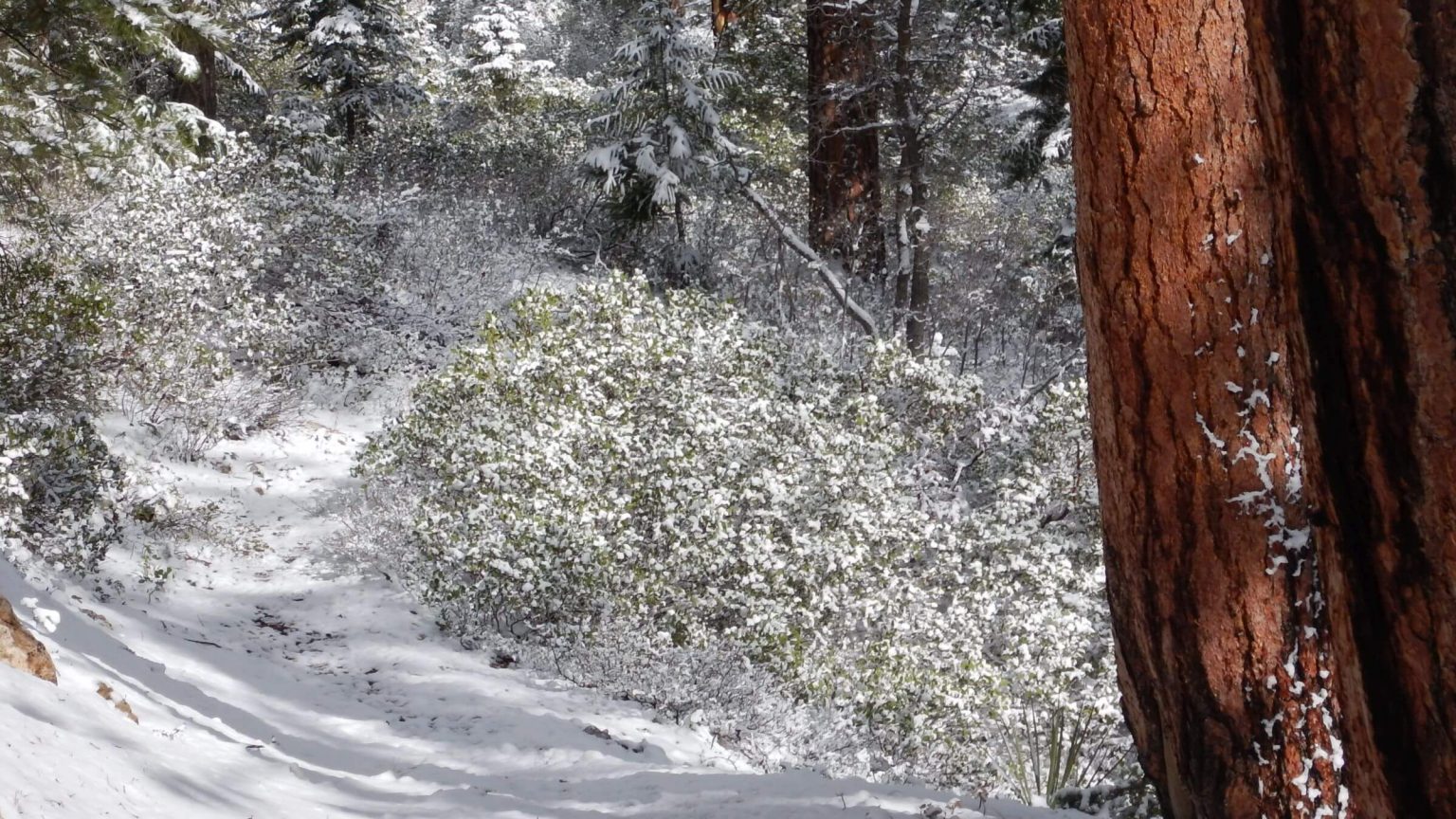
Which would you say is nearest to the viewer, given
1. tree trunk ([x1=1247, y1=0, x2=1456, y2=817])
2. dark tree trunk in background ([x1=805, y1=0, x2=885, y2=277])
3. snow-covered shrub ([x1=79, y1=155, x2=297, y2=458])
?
tree trunk ([x1=1247, y1=0, x2=1456, y2=817])

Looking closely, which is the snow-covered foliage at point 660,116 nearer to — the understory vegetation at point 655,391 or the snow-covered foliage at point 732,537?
the understory vegetation at point 655,391

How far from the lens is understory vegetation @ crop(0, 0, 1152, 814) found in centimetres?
671

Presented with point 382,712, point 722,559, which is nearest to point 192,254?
point 382,712

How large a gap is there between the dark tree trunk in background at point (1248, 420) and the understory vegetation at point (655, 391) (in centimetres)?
238

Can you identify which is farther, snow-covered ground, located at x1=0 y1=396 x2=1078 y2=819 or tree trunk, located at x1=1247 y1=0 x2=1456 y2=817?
snow-covered ground, located at x1=0 y1=396 x2=1078 y2=819

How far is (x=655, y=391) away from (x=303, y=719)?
3063 mm

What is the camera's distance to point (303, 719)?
19.5ft

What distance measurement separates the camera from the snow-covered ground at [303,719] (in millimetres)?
4078

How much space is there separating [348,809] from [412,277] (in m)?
8.48

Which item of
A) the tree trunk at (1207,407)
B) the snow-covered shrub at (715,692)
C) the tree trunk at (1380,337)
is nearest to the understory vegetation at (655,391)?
the snow-covered shrub at (715,692)

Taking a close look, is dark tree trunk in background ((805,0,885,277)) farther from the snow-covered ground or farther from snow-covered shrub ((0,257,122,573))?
snow-covered shrub ((0,257,122,573))

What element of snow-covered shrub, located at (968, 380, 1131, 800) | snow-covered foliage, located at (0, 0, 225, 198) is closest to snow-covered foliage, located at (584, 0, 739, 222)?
snow-covered foliage, located at (0, 0, 225, 198)

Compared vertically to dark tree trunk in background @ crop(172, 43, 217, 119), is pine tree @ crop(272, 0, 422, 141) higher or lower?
higher

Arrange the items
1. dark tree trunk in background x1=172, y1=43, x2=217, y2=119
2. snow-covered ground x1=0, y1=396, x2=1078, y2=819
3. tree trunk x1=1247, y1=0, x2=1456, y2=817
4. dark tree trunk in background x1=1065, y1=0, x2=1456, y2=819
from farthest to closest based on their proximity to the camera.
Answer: dark tree trunk in background x1=172, y1=43, x2=217, y2=119 → snow-covered ground x1=0, y1=396, x2=1078, y2=819 → dark tree trunk in background x1=1065, y1=0, x2=1456, y2=819 → tree trunk x1=1247, y1=0, x2=1456, y2=817
